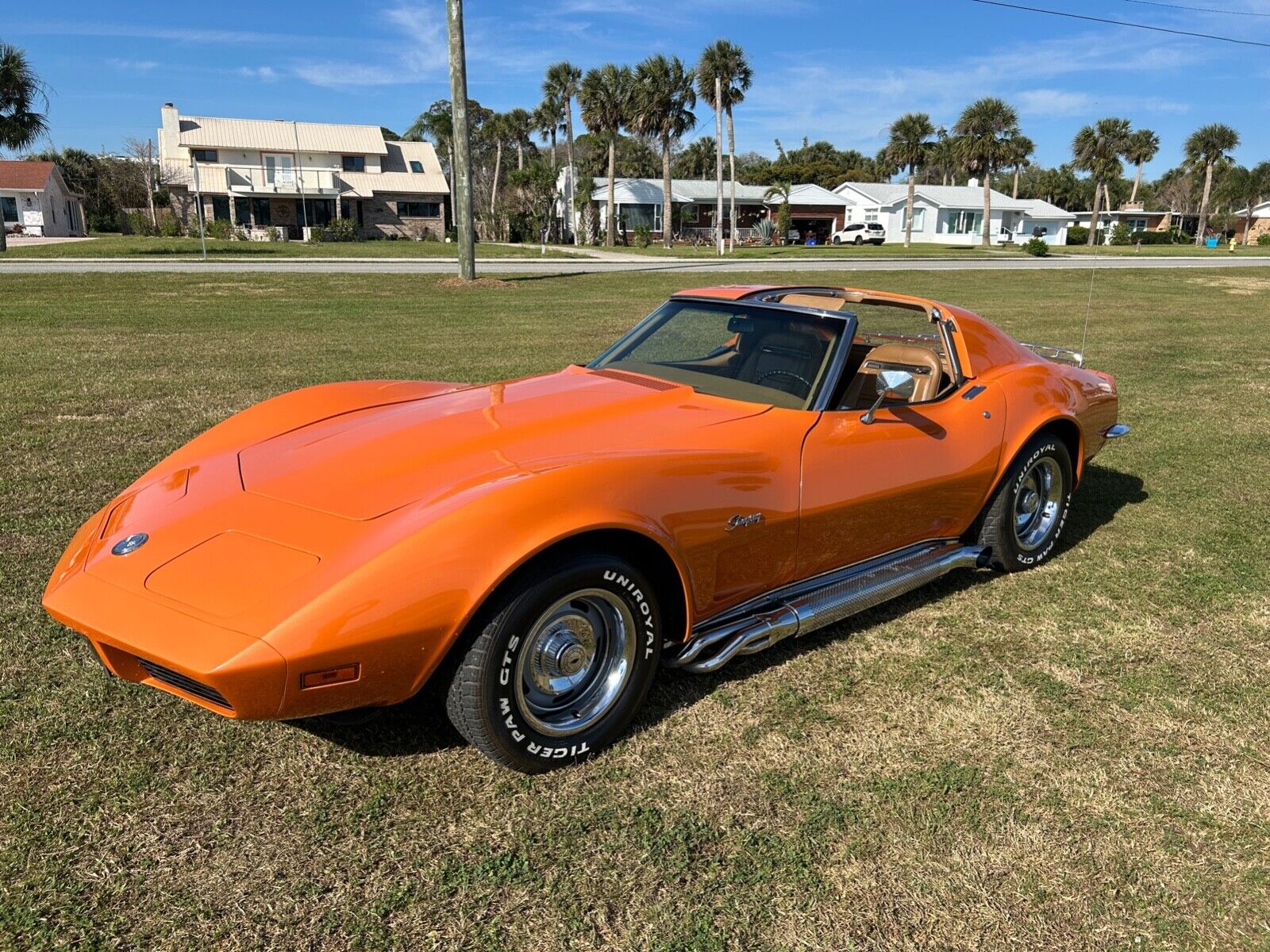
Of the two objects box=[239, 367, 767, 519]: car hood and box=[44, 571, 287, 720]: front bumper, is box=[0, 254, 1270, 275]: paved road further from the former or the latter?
box=[44, 571, 287, 720]: front bumper

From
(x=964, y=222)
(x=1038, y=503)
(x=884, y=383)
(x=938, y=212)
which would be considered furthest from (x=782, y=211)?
(x=884, y=383)

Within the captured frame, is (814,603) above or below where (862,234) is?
below

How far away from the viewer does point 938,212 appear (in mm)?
69188

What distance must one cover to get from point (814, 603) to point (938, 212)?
7284 cm

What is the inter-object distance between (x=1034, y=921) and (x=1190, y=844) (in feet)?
2.18

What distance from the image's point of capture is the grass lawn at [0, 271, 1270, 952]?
225cm

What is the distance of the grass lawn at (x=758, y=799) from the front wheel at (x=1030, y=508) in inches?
6.1

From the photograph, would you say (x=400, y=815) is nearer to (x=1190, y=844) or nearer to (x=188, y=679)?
(x=188, y=679)

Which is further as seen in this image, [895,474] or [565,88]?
[565,88]

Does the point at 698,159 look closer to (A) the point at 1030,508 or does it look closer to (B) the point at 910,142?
(B) the point at 910,142

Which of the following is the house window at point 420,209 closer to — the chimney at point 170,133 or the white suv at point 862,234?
the chimney at point 170,133

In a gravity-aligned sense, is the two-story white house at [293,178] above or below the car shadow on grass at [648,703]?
above

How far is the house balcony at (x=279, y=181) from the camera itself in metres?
51.8

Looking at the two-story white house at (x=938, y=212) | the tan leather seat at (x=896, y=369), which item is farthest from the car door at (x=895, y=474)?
the two-story white house at (x=938, y=212)
